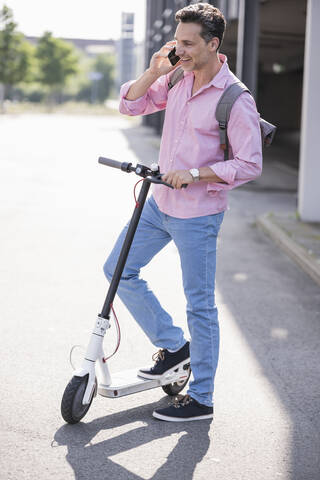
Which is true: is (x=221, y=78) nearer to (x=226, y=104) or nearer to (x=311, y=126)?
(x=226, y=104)

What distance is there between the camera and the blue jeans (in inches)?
149

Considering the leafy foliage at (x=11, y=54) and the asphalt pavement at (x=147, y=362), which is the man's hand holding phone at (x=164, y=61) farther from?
the leafy foliage at (x=11, y=54)

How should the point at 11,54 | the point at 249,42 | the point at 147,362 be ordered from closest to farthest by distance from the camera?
the point at 147,362
the point at 249,42
the point at 11,54

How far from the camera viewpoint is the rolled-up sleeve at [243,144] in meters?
3.53

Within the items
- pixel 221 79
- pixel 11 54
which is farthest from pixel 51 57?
pixel 221 79

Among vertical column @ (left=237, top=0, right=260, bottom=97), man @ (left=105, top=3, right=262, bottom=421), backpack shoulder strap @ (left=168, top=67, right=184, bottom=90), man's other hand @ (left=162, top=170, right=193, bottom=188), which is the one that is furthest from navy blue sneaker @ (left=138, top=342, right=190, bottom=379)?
vertical column @ (left=237, top=0, right=260, bottom=97)

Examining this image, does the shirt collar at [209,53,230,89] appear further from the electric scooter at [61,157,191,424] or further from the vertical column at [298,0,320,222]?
the vertical column at [298,0,320,222]

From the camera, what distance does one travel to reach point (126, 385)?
3.99 metres

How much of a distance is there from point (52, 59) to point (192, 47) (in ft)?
264

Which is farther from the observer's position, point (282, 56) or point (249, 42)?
point (282, 56)

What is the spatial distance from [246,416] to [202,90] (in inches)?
69.0

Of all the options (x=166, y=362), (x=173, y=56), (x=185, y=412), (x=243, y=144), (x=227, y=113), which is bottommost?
(x=185, y=412)

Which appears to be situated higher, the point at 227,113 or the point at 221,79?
the point at 221,79

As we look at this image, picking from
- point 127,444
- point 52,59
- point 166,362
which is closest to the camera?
point 127,444
